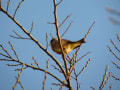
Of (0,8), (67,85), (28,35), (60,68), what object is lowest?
(67,85)

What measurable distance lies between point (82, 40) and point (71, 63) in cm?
65

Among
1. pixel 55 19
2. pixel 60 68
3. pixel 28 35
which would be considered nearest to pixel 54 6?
pixel 55 19

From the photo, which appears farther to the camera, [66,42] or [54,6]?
[66,42]

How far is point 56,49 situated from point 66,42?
1.00 feet

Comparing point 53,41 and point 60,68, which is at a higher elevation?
point 53,41

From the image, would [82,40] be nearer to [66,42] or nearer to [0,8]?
[66,42]

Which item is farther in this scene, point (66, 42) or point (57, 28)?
point (66, 42)

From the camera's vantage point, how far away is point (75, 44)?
12.5 ft

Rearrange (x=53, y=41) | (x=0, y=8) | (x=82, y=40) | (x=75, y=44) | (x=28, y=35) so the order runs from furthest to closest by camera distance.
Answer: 1. (x=53, y=41)
2. (x=75, y=44)
3. (x=82, y=40)
4. (x=28, y=35)
5. (x=0, y=8)

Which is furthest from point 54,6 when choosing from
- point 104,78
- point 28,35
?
point 104,78

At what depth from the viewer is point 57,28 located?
290 centimetres

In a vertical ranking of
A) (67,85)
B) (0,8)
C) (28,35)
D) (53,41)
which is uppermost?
(53,41)

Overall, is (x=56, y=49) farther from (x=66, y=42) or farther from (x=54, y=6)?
(x=54, y=6)

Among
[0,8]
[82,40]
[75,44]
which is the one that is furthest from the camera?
[75,44]
